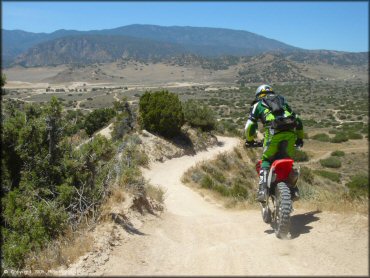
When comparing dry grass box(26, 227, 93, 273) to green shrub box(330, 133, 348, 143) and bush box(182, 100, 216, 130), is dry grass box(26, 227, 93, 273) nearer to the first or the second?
bush box(182, 100, 216, 130)

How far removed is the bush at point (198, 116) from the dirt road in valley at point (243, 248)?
729 inches

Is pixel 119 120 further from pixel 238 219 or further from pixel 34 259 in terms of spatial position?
pixel 34 259

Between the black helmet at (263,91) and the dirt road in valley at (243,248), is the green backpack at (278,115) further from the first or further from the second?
the dirt road in valley at (243,248)

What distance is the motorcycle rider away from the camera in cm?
→ 646

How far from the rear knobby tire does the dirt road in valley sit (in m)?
0.14

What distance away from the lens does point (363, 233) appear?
18.4ft

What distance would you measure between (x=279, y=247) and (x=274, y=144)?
1.70 m

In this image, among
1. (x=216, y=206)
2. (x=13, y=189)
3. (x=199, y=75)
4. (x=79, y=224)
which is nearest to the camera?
(x=79, y=224)

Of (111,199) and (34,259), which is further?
(111,199)

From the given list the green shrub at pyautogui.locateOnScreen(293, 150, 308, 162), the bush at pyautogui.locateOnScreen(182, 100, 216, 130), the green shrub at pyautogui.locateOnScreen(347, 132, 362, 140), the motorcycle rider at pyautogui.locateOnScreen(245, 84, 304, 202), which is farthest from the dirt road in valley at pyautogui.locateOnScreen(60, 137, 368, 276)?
the green shrub at pyautogui.locateOnScreen(347, 132, 362, 140)

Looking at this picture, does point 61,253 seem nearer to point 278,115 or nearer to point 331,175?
point 278,115

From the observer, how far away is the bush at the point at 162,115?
23.4 meters

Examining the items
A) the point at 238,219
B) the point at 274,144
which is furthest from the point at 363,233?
the point at 238,219

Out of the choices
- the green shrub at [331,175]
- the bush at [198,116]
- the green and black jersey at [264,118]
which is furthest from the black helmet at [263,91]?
the green shrub at [331,175]
